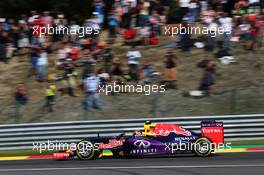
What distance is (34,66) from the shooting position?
22.1 m

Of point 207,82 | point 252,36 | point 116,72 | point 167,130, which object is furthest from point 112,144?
point 252,36

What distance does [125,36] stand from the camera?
23.7m

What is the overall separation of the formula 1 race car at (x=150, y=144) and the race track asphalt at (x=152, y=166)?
8.2 inches

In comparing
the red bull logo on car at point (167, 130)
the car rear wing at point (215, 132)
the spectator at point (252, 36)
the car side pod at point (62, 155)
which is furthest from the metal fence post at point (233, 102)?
the car side pod at point (62, 155)

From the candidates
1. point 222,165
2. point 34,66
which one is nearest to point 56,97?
point 34,66

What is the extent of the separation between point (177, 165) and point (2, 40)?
12.5 meters

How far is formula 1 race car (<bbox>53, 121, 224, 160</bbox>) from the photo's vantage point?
46.7ft

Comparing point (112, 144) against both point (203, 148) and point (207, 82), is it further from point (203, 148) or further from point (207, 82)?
point (207, 82)

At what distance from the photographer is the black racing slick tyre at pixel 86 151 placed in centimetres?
1472

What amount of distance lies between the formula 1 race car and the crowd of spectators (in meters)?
5.33

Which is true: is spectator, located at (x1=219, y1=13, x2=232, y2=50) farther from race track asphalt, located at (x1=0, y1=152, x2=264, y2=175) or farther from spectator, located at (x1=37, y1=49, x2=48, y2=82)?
race track asphalt, located at (x1=0, y1=152, x2=264, y2=175)

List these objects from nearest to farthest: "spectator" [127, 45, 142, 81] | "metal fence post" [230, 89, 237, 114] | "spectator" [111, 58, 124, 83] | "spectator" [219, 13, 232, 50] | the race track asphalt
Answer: the race track asphalt, "metal fence post" [230, 89, 237, 114], "spectator" [219, 13, 232, 50], "spectator" [111, 58, 124, 83], "spectator" [127, 45, 142, 81]

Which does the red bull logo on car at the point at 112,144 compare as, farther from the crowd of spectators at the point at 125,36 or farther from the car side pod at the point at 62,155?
the crowd of spectators at the point at 125,36

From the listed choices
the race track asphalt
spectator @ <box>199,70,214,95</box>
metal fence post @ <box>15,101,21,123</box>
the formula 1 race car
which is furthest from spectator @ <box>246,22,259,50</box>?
metal fence post @ <box>15,101,21,123</box>
